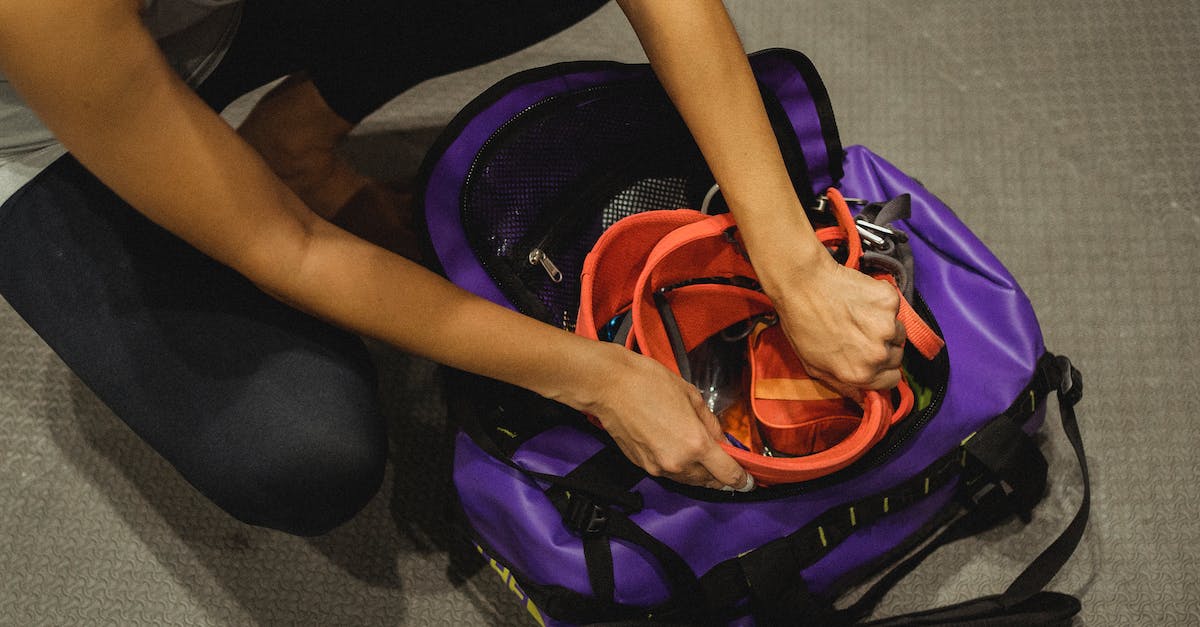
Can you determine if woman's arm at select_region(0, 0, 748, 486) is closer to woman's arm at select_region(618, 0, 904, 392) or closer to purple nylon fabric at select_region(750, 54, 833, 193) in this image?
woman's arm at select_region(618, 0, 904, 392)

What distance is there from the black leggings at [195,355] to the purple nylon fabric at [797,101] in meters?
0.44

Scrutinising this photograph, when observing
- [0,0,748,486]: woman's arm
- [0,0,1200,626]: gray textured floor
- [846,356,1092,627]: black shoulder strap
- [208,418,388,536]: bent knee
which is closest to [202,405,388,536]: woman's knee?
[208,418,388,536]: bent knee

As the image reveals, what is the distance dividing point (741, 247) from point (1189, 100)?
0.75 meters

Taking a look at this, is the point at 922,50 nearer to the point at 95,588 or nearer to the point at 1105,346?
the point at 1105,346

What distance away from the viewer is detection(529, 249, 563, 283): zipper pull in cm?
77

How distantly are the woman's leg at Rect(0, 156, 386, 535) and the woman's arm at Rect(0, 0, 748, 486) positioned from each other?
0.29ft

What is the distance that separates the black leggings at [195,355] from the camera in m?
0.66

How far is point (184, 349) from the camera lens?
665 millimetres

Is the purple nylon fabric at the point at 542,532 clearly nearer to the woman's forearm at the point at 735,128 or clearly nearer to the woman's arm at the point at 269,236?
the woman's arm at the point at 269,236

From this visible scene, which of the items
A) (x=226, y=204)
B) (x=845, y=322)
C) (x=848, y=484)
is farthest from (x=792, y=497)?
(x=226, y=204)

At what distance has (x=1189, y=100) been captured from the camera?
1104 mm

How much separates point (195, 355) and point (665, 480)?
0.38m

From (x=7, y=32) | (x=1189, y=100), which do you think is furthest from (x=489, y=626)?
(x=1189, y=100)

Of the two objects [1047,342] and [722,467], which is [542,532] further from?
[1047,342]
